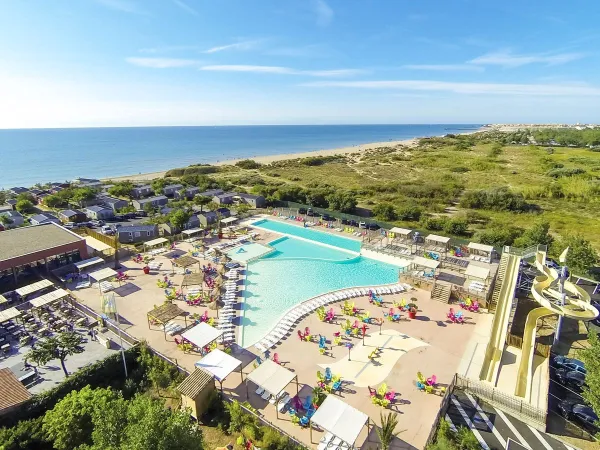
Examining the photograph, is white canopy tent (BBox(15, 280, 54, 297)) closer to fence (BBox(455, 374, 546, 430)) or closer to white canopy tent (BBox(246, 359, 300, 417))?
white canopy tent (BBox(246, 359, 300, 417))

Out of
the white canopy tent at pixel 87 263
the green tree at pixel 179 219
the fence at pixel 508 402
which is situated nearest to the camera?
the fence at pixel 508 402

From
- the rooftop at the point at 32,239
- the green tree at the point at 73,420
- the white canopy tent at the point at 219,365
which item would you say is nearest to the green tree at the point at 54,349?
the green tree at the point at 73,420

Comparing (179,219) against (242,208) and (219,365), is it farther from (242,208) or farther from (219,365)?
(219,365)

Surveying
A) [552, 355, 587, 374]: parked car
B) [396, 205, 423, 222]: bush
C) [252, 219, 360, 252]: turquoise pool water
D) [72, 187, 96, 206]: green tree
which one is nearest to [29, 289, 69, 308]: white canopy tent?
[252, 219, 360, 252]: turquoise pool water

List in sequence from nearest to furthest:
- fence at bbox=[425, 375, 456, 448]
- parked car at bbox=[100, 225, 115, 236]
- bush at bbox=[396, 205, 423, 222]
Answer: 1. fence at bbox=[425, 375, 456, 448]
2. parked car at bbox=[100, 225, 115, 236]
3. bush at bbox=[396, 205, 423, 222]

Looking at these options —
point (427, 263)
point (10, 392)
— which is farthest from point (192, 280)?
point (427, 263)

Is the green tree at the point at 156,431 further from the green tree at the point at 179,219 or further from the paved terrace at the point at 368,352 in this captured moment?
the green tree at the point at 179,219

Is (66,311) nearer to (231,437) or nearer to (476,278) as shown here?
(231,437)
